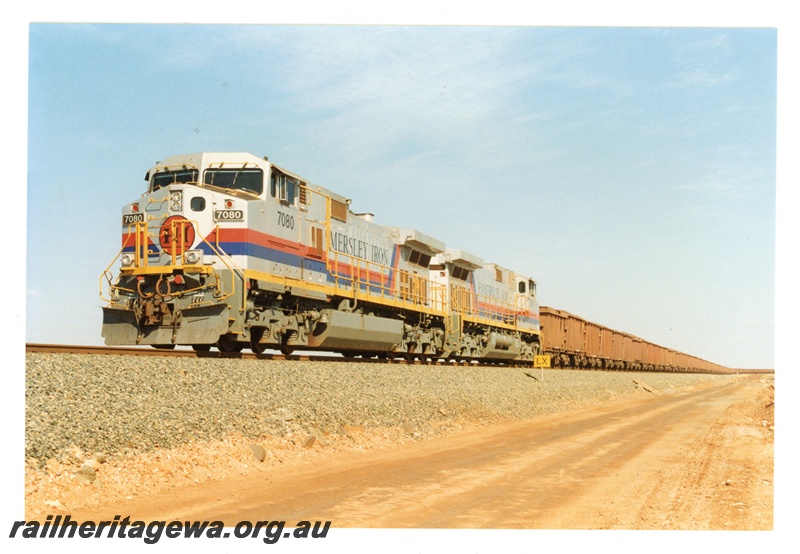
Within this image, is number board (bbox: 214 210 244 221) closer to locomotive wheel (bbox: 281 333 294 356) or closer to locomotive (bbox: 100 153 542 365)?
locomotive (bbox: 100 153 542 365)

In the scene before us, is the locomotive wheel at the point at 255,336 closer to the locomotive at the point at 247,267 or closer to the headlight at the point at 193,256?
the locomotive at the point at 247,267

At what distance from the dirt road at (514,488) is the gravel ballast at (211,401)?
92 cm

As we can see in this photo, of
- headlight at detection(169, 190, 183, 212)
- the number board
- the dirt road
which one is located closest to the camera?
the dirt road

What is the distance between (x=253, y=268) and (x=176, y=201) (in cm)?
207

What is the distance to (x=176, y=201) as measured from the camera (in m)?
13.9

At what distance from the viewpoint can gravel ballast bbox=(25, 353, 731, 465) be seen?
7.93m

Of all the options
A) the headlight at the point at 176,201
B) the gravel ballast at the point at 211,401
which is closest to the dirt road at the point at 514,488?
the gravel ballast at the point at 211,401

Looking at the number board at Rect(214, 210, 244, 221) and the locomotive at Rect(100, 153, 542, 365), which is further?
the number board at Rect(214, 210, 244, 221)

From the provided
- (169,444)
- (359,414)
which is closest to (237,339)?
(359,414)

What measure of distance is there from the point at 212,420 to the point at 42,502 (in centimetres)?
300

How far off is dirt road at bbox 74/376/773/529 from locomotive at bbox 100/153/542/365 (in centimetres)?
435

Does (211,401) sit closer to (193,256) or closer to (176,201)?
(193,256)

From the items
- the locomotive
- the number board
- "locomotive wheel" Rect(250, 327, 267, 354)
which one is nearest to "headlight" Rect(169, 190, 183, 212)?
the locomotive

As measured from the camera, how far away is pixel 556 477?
29.6 feet
